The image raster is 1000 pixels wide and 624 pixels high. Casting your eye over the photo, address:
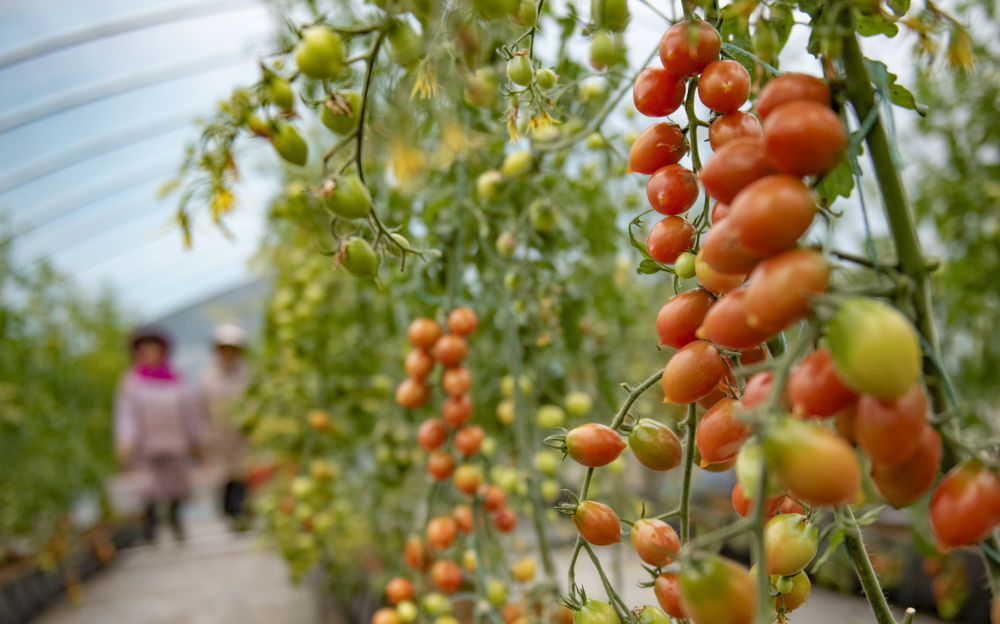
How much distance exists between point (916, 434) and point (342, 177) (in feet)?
1.18

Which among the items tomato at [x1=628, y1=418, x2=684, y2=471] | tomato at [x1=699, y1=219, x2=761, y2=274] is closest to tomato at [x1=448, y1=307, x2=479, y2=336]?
tomato at [x1=628, y1=418, x2=684, y2=471]

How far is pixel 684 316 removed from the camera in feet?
1.27

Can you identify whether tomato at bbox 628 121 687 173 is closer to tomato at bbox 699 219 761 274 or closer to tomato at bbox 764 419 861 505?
tomato at bbox 699 219 761 274

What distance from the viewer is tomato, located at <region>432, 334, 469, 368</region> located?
0.88 m

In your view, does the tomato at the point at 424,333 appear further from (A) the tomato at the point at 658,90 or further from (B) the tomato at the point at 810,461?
(B) the tomato at the point at 810,461

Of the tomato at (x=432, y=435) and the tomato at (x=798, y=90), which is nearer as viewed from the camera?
the tomato at (x=798, y=90)

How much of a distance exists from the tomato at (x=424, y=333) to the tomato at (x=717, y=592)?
2.13 ft

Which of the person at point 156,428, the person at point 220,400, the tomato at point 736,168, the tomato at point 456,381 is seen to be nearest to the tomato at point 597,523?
the tomato at point 736,168

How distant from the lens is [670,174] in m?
0.40

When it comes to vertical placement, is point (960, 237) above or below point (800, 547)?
above

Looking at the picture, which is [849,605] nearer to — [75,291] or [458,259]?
[458,259]

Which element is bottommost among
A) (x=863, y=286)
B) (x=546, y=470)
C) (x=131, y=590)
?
(x=131, y=590)

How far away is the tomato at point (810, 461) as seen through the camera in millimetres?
234

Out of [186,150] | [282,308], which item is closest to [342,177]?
[186,150]
